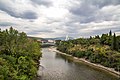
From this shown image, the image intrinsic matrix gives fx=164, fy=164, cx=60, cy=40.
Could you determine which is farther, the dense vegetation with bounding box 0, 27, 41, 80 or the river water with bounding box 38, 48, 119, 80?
the river water with bounding box 38, 48, 119, 80

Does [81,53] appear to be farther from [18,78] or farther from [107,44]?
[18,78]

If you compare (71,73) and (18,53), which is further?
(71,73)

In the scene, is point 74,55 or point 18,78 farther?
point 74,55

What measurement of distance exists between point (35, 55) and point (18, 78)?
29.5 meters

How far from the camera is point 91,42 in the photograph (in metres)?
108

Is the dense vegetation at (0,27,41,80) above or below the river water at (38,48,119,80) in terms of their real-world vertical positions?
above

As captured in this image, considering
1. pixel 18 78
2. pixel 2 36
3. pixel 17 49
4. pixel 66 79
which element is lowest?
pixel 66 79

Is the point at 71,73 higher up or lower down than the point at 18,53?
lower down

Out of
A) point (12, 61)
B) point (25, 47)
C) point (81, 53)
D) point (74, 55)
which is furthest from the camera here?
point (74, 55)

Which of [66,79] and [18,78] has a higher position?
[18,78]

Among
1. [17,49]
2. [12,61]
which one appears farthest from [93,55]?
[12,61]

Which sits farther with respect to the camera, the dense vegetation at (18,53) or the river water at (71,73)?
the river water at (71,73)

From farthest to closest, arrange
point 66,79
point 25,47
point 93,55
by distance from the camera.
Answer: point 93,55 < point 25,47 < point 66,79

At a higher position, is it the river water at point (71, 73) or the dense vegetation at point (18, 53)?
the dense vegetation at point (18, 53)
